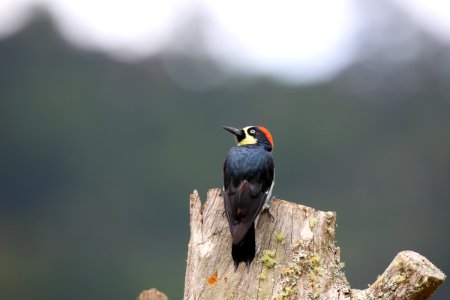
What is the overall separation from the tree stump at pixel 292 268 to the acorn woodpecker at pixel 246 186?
106 millimetres

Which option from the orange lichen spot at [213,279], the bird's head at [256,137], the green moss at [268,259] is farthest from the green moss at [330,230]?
the bird's head at [256,137]

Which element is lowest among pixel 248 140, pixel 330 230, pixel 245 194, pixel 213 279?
pixel 213 279

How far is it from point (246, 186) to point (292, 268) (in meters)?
1.26

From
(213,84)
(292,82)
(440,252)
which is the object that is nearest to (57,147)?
(213,84)

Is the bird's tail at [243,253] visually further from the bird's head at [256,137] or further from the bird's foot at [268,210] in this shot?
the bird's head at [256,137]

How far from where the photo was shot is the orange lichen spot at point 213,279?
7.30 m

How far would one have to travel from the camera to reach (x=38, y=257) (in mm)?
40938

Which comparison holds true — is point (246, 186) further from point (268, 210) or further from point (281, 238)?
point (281, 238)

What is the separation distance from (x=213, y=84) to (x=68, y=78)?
746 centimetres

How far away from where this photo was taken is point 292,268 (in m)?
7.31

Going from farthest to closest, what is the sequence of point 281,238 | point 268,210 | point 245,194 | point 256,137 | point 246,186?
point 256,137 → point 246,186 → point 245,194 → point 268,210 → point 281,238

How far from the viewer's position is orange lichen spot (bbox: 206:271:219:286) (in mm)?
7305

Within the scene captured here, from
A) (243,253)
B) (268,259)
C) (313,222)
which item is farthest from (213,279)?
(313,222)

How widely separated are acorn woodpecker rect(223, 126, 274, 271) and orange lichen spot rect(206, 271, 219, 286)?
0.16 m
